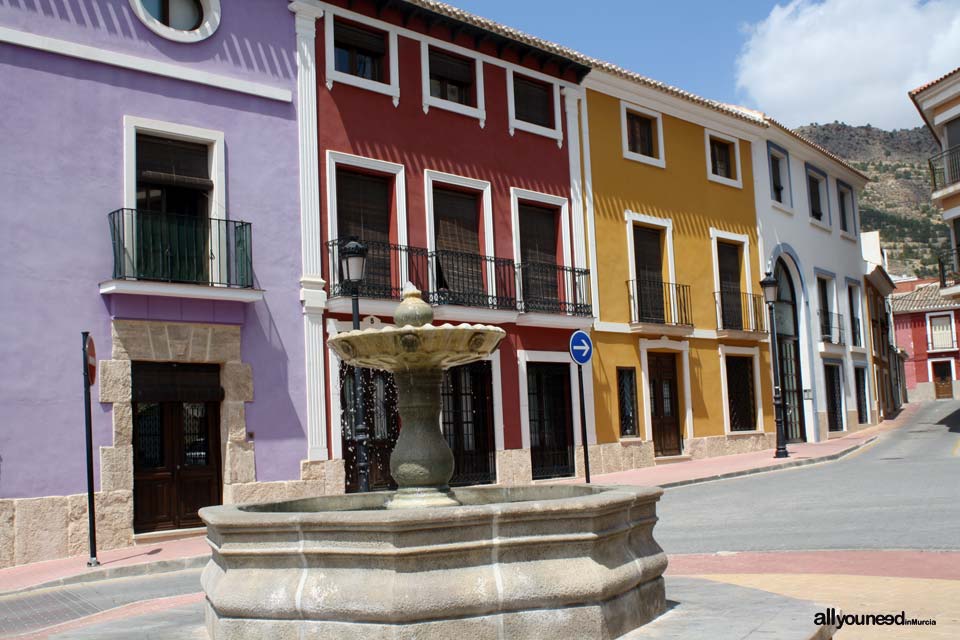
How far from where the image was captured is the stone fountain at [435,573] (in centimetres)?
517

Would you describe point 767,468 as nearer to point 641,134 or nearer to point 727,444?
point 727,444

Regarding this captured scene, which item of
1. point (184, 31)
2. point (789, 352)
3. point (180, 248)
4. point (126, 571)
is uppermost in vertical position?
point (184, 31)

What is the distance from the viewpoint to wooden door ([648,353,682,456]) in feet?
74.2

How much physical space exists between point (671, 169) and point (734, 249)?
3.56m

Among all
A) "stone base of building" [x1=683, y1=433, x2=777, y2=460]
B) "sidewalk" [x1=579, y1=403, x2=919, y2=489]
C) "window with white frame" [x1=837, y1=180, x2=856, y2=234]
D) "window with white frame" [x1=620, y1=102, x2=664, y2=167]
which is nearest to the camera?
"sidewalk" [x1=579, y1=403, x2=919, y2=489]

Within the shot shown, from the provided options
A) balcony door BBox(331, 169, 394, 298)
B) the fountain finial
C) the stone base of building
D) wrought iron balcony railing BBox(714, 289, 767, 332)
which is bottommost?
the stone base of building

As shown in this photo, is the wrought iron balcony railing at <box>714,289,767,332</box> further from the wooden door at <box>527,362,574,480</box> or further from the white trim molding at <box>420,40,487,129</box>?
the white trim molding at <box>420,40,487,129</box>

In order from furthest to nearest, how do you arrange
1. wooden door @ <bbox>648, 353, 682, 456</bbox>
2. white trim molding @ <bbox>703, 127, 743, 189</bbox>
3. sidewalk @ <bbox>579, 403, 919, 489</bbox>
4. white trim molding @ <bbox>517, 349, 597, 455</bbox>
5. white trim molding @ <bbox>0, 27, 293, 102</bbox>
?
white trim molding @ <bbox>703, 127, 743, 189</bbox>, wooden door @ <bbox>648, 353, 682, 456</bbox>, white trim molding @ <bbox>517, 349, 597, 455</bbox>, sidewalk @ <bbox>579, 403, 919, 489</bbox>, white trim molding @ <bbox>0, 27, 293, 102</bbox>

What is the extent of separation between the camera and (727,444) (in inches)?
953

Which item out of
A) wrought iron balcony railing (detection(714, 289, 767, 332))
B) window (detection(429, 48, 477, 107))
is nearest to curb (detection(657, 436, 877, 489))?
wrought iron balcony railing (detection(714, 289, 767, 332))

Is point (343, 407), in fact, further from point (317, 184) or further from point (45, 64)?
point (45, 64)

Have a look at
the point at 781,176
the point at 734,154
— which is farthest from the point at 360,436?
the point at 781,176

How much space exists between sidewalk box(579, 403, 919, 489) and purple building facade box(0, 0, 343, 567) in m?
6.42

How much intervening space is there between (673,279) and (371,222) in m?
9.10
